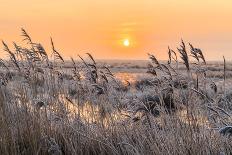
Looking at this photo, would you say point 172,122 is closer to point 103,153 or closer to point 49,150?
point 103,153

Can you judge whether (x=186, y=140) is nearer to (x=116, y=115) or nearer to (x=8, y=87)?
(x=116, y=115)

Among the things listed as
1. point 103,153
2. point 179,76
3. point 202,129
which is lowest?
point 103,153

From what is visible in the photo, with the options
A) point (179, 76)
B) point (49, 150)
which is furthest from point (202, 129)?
point (49, 150)

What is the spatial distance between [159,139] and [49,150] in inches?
53.0

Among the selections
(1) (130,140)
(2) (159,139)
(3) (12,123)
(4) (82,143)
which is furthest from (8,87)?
(2) (159,139)

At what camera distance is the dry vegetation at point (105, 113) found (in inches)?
199

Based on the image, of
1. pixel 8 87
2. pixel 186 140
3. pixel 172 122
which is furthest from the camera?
pixel 8 87

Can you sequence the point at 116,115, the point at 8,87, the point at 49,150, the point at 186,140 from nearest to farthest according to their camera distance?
the point at 186,140
the point at 49,150
the point at 116,115
the point at 8,87

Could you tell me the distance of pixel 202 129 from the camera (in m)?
5.10

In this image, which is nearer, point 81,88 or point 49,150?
point 49,150

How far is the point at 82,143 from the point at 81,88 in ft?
2.69

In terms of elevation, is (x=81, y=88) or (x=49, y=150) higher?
(x=81, y=88)

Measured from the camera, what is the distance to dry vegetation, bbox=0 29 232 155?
16.6 feet

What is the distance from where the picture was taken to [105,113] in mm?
6438
